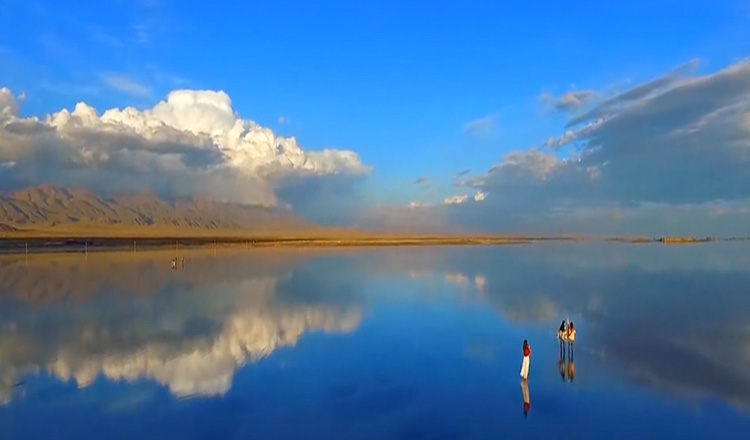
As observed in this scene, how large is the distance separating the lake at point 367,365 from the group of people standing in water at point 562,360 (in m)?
0.10

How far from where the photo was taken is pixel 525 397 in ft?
42.3

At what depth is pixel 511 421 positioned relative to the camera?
37.2 feet

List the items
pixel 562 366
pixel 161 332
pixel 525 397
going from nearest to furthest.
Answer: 1. pixel 525 397
2. pixel 562 366
3. pixel 161 332

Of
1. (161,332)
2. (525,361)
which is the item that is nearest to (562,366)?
(525,361)

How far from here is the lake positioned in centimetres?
1123

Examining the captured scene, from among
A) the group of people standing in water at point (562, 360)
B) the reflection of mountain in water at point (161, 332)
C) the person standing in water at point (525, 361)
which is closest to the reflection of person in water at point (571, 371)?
the group of people standing in water at point (562, 360)

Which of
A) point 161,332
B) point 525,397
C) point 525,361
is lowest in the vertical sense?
point 525,397

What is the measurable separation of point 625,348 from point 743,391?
14.3 feet

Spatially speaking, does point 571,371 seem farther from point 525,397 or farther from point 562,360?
point 525,397

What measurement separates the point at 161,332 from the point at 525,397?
12.5m

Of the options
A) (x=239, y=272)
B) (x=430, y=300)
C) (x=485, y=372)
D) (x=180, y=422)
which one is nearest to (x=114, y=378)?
(x=180, y=422)

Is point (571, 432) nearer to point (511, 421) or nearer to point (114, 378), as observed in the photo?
point (511, 421)

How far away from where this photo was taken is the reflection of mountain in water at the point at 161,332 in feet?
48.7

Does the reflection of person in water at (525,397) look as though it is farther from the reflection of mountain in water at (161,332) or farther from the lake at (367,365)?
the reflection of mountain in water at (161,332)
